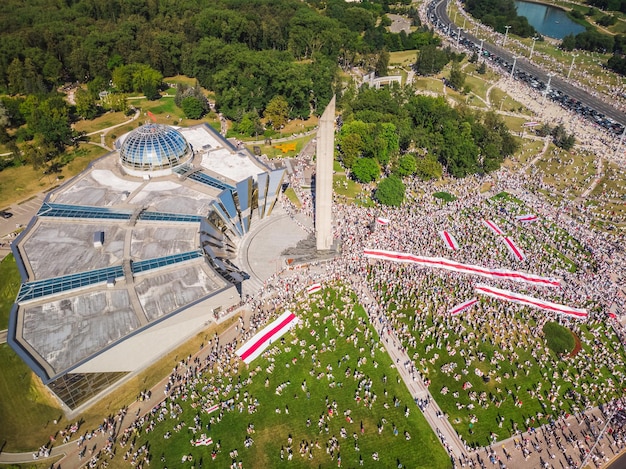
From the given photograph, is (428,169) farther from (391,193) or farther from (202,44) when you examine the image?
(202,44)

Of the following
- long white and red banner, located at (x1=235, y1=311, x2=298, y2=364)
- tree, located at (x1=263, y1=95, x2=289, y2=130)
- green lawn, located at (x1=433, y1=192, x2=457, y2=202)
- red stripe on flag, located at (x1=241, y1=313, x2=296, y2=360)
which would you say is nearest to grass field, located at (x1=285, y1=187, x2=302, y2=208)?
green lawn, located at (x1=433, y1=192, x2=457, y2=202)

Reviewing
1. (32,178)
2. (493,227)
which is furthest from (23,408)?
(493,227)

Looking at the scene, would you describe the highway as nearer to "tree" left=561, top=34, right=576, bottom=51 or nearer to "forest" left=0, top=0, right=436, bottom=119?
"tree" left=561, top=34, right=576, bottom=51

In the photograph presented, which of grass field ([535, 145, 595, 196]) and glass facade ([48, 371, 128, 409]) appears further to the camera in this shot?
grass field ([535, 145, 595, 196])

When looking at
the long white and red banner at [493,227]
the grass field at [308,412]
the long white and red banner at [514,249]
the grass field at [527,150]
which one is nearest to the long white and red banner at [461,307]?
the grass field at [308,412]

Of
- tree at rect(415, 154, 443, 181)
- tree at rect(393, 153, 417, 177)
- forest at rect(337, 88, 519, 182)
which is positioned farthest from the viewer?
forest at rect(337, 88, 519, 182)

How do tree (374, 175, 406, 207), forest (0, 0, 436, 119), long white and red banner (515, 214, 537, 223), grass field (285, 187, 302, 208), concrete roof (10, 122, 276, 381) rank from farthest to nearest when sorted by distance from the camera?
1. forest (0, 0, 436, 119)
2. grass field (285, 187, 302, 208)
3. tree (374, 175, 406, 207)
4. long white and red banner (515, 214, 537, 223)
5. concrete roof (10, 122, 276, 381)
